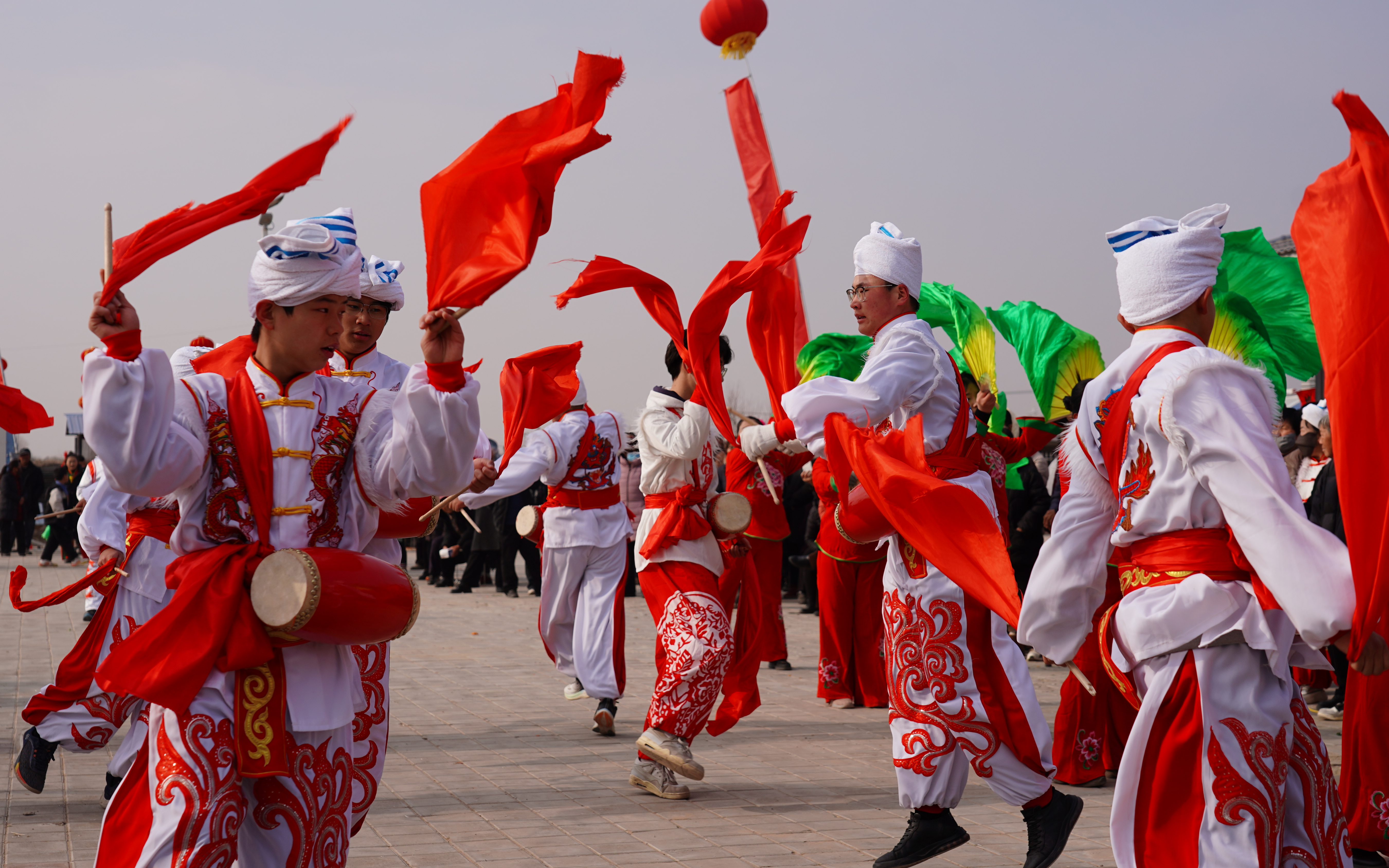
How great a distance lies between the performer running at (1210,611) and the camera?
9.66ft

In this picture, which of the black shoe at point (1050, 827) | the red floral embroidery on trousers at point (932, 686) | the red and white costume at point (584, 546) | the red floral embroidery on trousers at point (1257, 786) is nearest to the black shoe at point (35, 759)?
the red and white costume at point (584, 546)

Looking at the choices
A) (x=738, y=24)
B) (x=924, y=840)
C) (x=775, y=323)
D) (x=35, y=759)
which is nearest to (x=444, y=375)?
(x=924, y=840)

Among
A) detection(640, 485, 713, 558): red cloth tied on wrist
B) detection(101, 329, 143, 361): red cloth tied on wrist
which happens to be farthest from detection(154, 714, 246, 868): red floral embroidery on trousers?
detection(640, 485, 713, 558): red cloth tied on wrist

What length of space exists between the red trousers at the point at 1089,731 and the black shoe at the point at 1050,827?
142 centimetres

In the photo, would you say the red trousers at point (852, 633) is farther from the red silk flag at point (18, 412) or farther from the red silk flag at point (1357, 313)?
the red silk flag at point (1357, 313)

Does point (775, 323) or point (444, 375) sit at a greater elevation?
point (775, 323)

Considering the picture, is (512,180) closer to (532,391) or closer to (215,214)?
(215,214)

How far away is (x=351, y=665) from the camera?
128 inches

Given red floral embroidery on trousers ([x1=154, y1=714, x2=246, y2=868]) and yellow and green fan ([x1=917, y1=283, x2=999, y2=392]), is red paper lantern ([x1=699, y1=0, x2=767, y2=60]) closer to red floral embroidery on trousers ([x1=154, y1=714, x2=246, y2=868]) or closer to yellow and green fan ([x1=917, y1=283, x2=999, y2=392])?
yellow and green fan ([x1=917, y1=283, x2=999, y2=392])

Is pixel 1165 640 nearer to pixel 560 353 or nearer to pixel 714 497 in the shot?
pixel 560 353

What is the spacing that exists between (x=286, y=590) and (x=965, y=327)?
655cm

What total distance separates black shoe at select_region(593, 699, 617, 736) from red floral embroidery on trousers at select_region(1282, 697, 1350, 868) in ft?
15.5

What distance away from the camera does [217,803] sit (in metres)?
2.86

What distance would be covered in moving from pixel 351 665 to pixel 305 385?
697mm
